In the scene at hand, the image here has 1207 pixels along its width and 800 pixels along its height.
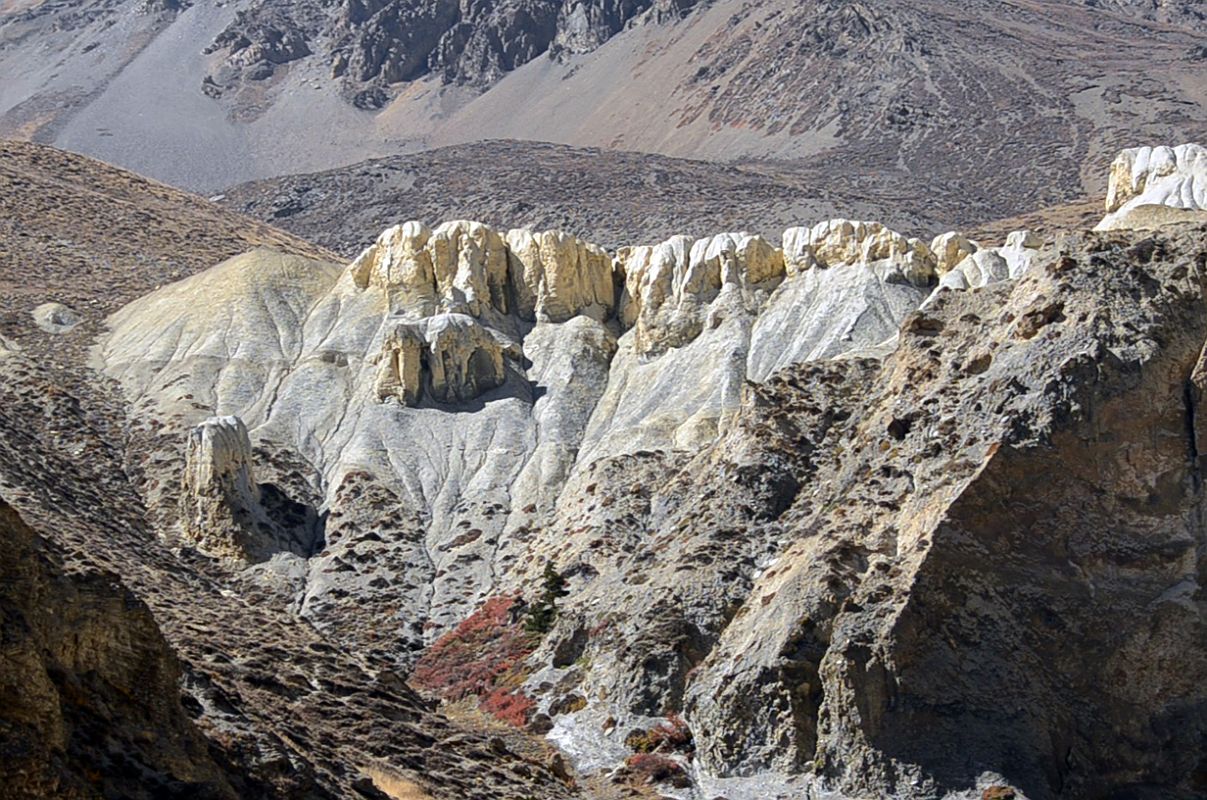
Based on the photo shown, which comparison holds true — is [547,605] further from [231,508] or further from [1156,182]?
[1156,182]

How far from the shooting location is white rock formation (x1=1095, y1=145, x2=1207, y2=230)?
77.5 metres

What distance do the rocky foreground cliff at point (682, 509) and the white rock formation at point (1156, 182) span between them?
18 cm

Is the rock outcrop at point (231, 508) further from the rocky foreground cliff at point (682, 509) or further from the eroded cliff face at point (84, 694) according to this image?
the eroded cliff face at point (84, 694)

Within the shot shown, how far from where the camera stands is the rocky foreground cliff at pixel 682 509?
5591cm

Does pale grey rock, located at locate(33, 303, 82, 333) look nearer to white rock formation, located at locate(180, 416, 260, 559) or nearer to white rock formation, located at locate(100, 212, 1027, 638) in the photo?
white rock formation, located at locate(100, 212, 1027, 638)

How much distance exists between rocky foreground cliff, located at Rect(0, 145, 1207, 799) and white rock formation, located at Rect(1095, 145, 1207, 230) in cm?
18

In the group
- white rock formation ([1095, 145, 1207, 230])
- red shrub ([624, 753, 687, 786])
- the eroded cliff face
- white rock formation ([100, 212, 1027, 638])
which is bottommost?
white rock formation ([100, 212, 1027, 638])

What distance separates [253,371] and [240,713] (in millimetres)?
54966

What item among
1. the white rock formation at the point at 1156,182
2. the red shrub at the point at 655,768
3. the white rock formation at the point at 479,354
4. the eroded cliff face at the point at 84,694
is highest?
the eroded cliff face at the point at 84,694

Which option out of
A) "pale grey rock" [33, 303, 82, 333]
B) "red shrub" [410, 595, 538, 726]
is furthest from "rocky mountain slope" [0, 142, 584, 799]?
"red shrub" [410, 595, 538, 726]

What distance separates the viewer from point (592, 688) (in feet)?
211

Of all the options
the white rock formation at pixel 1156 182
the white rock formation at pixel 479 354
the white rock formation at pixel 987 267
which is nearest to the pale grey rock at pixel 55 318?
the white rock formation at pixel 479 354

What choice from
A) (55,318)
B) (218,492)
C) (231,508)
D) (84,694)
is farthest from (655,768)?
(55,318)

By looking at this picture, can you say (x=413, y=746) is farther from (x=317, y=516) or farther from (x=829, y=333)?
(x=829, y=333)
